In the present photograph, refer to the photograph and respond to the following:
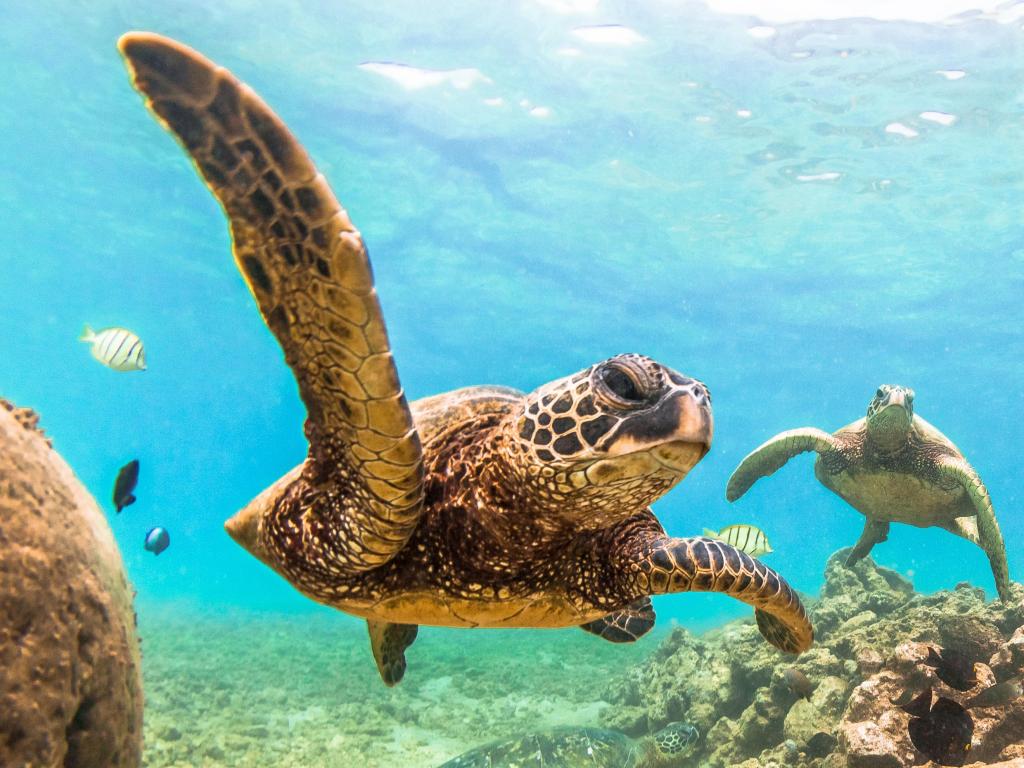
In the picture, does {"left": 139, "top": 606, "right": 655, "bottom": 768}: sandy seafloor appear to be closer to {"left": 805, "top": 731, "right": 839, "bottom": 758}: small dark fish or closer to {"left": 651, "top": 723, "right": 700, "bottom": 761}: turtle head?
{"left": 651, "top": 723, "right": 700, "bottom": 761}: turtle head

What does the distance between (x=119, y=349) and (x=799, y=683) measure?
814cm

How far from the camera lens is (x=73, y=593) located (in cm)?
201

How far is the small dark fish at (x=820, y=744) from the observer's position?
5234 millimetres

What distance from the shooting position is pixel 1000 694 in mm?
4191

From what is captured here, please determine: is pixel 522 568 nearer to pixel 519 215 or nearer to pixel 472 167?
pixel 472 167

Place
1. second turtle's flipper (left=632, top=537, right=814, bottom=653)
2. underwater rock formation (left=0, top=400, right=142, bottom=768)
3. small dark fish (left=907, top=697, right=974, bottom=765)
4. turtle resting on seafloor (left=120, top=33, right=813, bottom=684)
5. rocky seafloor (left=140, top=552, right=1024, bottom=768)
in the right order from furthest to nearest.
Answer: rocky seafloor (left=140, top=552, right=1024, bottom=768)
small dark fish (left=907, top=697, right=974, bottom=765)
second turtle's flipper (left=632, top=537, right=814, bottom=653)
turtle resting on seafloor (left=120, top=33, right=813, bottom=684)
underwater rock formation (left=0, top=400, right=142, bottom=768)

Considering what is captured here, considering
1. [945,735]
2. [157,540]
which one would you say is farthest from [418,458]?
[157,540]

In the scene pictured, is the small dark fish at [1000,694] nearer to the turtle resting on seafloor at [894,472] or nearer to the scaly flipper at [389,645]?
A: the turtle resting on seafloor at [894,472]

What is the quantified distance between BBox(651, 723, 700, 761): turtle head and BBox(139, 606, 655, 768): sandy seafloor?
9.42ft

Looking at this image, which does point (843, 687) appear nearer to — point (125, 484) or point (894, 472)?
point (894, 472)

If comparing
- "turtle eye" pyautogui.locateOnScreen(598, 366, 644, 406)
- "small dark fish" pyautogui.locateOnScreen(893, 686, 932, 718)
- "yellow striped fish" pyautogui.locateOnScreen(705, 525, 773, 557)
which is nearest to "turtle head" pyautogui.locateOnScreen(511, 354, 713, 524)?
"turtle eye" pyautogui.locateOnScreen(598, 366, 644, 406)

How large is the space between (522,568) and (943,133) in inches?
738

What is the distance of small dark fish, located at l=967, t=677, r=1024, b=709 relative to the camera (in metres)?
4.16

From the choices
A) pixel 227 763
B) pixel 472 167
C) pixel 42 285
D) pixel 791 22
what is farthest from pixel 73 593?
pixel 42 285
